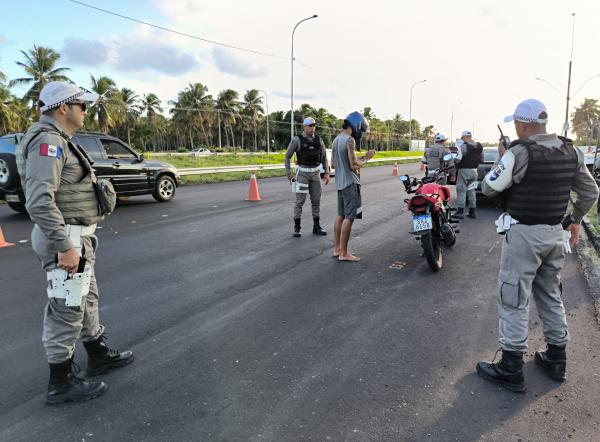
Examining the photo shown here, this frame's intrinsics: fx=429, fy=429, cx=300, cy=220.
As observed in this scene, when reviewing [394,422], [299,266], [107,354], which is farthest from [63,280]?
[299,266]

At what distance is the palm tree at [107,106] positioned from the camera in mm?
53469

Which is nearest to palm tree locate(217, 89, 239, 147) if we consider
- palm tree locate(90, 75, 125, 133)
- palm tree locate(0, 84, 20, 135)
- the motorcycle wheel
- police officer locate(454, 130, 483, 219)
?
palm tree locate(90, 75, 125, 133)

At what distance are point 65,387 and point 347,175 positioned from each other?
415 cm

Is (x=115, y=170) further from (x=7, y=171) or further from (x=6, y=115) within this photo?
(x=6, y=115)

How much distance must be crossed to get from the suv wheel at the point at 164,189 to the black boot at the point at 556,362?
10715mm

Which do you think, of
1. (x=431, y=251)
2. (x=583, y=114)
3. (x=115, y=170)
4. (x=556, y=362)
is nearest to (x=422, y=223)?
(x=431, y=251)

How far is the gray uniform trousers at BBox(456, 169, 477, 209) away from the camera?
9445 mm

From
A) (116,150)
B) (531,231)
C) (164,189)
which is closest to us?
(531,231)

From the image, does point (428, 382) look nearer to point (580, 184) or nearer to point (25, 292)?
point (580, 184)

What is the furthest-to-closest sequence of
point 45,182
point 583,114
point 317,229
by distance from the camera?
point 583,114, point 317,229, point 45,182

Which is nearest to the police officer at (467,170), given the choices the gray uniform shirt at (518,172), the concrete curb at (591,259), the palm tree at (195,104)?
the concrete curb at (591,259)

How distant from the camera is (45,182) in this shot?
248 centimetres

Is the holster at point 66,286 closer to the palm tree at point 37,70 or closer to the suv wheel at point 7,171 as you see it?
the suv wheel at point 7,171

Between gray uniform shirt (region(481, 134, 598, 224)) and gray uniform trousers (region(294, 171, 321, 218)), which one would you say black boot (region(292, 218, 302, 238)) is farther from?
gray uniform shirt (region(481, 134, 598, 224))
